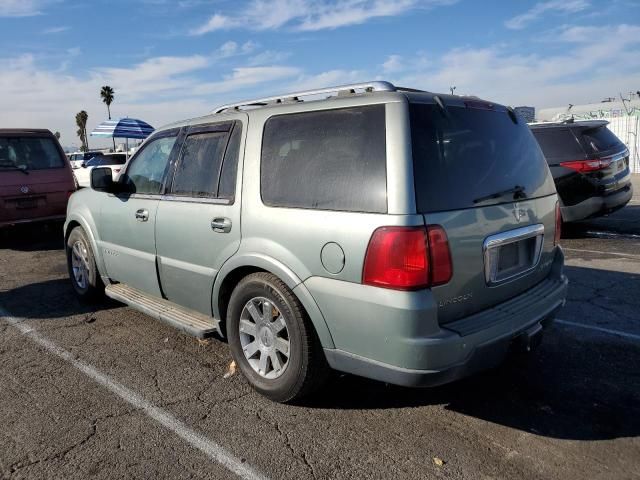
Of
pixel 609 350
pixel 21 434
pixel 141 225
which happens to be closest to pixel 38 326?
pixel 141 225

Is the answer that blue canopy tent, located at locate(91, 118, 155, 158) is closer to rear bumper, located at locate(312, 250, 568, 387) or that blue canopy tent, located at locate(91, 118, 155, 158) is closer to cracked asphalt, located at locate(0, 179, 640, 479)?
cracked asphalt, located at locate(0, 179, 640, 479)

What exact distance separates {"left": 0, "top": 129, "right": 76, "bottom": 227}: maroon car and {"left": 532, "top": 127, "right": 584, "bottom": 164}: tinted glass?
800 centimetres

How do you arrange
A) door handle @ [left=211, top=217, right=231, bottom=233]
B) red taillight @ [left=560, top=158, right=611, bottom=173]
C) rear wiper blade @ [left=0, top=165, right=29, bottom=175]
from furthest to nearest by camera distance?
rear wiper blade @ [left=0, top=165, right=29, bottom=175]
red taillight @ [left=560, top=158, right=611, bottom=173]
door handle @ [left=211, top=217, right=231, bottom=233]

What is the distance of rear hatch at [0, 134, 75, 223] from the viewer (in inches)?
341

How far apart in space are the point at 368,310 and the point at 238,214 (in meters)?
1.21

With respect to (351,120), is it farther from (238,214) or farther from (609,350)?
(609,350)

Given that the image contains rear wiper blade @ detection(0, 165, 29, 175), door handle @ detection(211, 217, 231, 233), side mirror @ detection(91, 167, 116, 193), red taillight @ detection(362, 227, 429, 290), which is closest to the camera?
red taillight @ detection(362, 227, 429, 290)

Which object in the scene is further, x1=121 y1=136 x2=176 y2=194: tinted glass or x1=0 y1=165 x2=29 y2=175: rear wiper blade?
x1=0 y1=165 x2=29 y2=175: rear wiper blade

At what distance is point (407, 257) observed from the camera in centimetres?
266

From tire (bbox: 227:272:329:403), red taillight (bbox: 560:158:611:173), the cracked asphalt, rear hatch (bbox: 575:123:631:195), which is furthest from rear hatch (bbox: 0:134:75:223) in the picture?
rear hatch (bbox: 575:123:631:195)

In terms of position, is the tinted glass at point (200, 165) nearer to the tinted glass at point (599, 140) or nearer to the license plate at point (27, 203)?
the license plate at point (27, 203)

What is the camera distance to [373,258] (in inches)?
107

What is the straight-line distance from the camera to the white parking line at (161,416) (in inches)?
108

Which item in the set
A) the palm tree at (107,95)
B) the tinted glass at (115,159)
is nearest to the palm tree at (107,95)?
the palm tree at (107,95)
